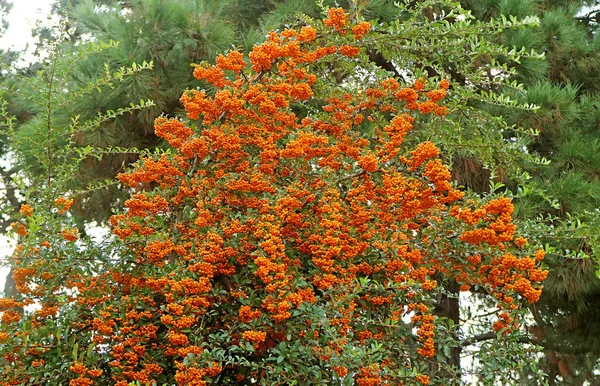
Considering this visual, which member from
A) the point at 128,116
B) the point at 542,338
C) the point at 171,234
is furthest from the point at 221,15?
the point at 542,338

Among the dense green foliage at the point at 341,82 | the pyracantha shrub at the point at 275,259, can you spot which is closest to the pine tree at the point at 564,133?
the dense green foliage at the point at 341,82

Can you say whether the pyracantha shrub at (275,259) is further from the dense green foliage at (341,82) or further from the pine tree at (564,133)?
the pine tree at (564,133)

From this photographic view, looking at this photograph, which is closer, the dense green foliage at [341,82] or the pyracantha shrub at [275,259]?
the pyracantha shrub at [275,259]

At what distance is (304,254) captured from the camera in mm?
2734

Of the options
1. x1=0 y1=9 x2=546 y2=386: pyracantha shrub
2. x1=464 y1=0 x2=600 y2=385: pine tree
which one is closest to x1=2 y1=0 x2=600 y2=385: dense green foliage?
x1=464 y1=0 x2=600 y2=385: pine tree

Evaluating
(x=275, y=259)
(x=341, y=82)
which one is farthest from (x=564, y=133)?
(x=275, y=259)

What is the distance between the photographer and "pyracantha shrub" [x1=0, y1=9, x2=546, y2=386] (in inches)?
88.6

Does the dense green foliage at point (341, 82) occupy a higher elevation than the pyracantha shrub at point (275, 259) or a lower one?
higher

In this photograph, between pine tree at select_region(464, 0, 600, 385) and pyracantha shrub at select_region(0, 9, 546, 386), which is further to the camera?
pine tree at select_region(464, 0, 600, 385)

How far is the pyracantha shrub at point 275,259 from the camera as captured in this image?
2250 mm

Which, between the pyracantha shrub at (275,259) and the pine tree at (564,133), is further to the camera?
the pine tree at (564,133)

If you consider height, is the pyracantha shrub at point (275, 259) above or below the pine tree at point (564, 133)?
below

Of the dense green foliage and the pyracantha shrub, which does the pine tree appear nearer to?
the dense green foliage

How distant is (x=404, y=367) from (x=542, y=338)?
196 inches
